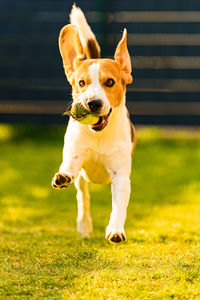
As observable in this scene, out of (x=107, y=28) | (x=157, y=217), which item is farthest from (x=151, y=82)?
(x=157, y=217)

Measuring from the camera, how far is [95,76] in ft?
9.66

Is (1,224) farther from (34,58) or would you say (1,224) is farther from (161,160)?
(34,58)

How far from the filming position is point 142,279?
8.77 feet

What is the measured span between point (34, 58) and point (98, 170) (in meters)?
Answer: 6.30

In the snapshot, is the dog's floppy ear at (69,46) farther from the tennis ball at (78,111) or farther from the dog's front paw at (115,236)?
the dog's front paw at (115,236)

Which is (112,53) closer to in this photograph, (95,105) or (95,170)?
(95,170)

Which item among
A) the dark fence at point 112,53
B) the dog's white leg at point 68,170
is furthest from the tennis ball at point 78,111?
the dark fence at point 112,53

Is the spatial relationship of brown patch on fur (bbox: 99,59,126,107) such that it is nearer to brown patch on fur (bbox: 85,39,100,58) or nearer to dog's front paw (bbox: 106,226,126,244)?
brown patch on fur (bbox: 85,39,100,58)

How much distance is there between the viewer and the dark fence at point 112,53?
8742mm

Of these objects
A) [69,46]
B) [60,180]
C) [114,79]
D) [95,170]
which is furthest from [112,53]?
[60,180]

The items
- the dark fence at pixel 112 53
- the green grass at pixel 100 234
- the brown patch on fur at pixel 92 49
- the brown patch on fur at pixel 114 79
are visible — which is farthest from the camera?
the dark fence at pixel 112 53

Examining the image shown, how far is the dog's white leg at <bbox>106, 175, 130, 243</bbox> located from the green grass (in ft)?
0.62

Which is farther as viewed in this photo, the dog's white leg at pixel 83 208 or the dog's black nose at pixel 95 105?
the dog's white leg at pixel 83 208

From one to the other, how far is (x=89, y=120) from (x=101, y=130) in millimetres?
112
